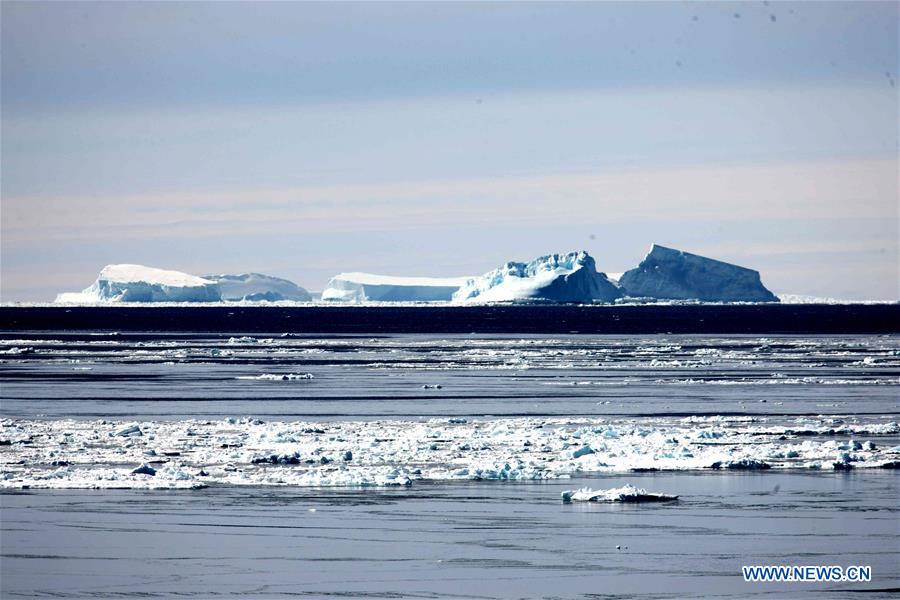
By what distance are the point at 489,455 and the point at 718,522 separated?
607 centimetres

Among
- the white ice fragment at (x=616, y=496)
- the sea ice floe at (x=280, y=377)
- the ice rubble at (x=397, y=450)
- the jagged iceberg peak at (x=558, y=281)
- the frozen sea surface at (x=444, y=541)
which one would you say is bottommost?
the frozen sea surface at (x=444, y=541)

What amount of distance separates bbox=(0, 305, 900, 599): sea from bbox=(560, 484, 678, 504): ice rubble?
110mm

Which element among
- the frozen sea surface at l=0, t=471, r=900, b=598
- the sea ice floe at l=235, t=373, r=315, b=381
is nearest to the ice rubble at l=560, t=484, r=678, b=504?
the frozen sea surface at l=0, t=471, r=900, b=598

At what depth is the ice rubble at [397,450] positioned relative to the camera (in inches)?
747

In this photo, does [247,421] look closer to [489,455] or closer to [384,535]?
[489,455]

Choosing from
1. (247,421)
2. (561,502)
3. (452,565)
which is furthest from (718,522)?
(247,421)

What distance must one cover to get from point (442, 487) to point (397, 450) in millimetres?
3476

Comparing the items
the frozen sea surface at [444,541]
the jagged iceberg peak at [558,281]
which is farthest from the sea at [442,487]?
the jagged iceberg peak at [558,281]

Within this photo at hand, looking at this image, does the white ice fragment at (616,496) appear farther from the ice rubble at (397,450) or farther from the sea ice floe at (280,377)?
the sea ice floe at (280,377)

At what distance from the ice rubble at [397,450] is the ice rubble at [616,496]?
189cm

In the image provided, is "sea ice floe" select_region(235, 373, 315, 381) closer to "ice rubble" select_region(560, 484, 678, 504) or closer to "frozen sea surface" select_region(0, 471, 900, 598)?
"frozen sea surface" select_region(0, 471, 900, 598)

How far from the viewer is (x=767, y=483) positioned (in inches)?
727

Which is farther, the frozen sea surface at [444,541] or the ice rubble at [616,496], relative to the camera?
the ice rubble at [616,496]

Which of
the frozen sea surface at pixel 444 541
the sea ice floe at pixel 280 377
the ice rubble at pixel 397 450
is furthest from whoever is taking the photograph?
the sea ice floe at pixel 280 377
